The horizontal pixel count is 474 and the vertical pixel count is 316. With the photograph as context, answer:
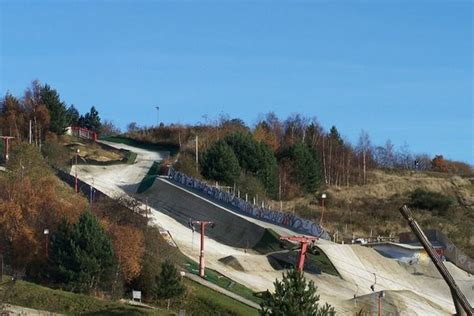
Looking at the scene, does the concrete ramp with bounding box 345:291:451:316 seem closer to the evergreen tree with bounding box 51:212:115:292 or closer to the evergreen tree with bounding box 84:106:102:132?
the evergreen tree with bounding box 51:212:115:292

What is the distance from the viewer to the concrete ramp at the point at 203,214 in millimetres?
76312

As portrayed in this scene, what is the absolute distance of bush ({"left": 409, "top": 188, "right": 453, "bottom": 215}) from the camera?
9912 centimetres

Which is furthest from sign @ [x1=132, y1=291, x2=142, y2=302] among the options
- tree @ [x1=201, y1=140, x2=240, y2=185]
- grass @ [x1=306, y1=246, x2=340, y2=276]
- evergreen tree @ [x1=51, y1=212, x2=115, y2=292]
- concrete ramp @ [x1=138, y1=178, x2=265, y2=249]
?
tree @ [x1=201, y1=140, x2=240, y2=185]

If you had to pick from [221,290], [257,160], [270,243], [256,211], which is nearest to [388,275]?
[270,243]

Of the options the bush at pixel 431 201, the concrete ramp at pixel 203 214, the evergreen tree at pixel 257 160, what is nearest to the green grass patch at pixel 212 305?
the concrete ramp at pixel 203 214

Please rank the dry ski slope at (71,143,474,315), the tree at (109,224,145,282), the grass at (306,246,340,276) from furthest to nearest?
the grass at (306,246,340,276)
the dry ski slope at (71,143,474,315)
the tree at (109,224,145,282)

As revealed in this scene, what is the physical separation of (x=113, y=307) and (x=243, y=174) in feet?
159

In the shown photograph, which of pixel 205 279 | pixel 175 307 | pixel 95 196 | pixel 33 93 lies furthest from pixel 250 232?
pixel 33 93

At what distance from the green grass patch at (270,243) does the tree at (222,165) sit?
1646 cm

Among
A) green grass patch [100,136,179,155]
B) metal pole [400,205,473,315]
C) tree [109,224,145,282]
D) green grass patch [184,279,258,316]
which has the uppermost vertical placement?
green grass patch [100,136,179,155]

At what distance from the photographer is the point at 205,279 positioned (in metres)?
59.3

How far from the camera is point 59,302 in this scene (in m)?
44.7

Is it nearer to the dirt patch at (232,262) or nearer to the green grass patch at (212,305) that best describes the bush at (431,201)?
the dirt patch at (232,262)

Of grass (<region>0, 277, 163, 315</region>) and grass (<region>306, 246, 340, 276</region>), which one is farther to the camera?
grass (<region>306, 246, 340, 276</region>)
